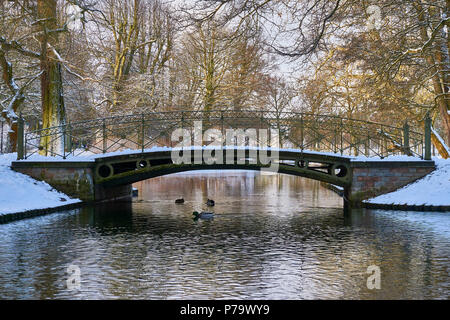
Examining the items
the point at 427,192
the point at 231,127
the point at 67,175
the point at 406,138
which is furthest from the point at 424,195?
the point at 67,175

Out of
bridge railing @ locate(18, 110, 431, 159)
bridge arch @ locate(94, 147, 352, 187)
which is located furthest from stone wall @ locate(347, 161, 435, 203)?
bridge railing @ locate(18, 110, 431, 159)

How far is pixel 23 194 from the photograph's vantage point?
19.7 meters

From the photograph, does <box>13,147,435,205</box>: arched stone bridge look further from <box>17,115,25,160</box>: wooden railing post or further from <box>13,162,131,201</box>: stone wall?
<box>17,115,25,160</box>: wooden railing post

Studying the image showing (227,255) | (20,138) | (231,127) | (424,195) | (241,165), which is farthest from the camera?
(231,127)

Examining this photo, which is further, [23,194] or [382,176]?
[382,176]

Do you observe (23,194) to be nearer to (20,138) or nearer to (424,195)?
(20,138)

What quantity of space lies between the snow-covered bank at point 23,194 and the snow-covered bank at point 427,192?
11.1 m

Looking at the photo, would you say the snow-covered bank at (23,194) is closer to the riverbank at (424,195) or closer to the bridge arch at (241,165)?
the bridge arch at (241,165)

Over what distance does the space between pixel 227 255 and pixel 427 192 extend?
11007 millimetres

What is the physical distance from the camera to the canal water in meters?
8.95

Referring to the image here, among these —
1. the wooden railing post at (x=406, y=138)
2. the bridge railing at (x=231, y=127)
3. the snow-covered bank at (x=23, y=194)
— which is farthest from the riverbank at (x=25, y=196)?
the wooden railing post at (x=406, y=138)

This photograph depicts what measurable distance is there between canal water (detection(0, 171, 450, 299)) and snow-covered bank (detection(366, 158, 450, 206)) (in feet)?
3.37

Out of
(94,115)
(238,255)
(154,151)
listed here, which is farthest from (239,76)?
(238,255)

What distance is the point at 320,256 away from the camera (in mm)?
11773
